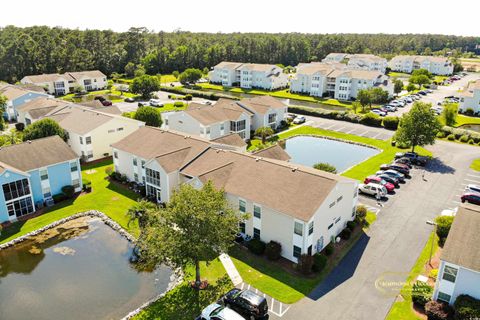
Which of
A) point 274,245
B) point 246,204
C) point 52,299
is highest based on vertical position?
point 246,204

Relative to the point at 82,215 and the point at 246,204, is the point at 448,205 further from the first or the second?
the point at 82,215

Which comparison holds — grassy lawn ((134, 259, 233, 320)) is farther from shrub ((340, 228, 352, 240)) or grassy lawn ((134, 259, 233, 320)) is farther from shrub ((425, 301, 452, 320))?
shrub ((425, 301, 452, 320))

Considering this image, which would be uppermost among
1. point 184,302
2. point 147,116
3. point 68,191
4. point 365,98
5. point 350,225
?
point 147,116

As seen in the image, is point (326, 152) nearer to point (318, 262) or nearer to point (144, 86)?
point (318, 262)

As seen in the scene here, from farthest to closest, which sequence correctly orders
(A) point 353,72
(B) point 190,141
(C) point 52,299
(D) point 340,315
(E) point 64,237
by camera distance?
(A) point 353,72, (B) point 190,141, (E) point 64,237, (C) point 52,299, (D) point 340,315

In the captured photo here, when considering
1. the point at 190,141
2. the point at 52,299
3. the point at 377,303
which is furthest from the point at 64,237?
the point at 377,303

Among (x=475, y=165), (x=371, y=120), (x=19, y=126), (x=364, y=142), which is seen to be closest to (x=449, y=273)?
(x=475, y=165)

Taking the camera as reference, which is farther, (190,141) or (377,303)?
(190,141)

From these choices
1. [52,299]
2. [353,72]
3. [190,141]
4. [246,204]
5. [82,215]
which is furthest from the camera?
[353,72]
